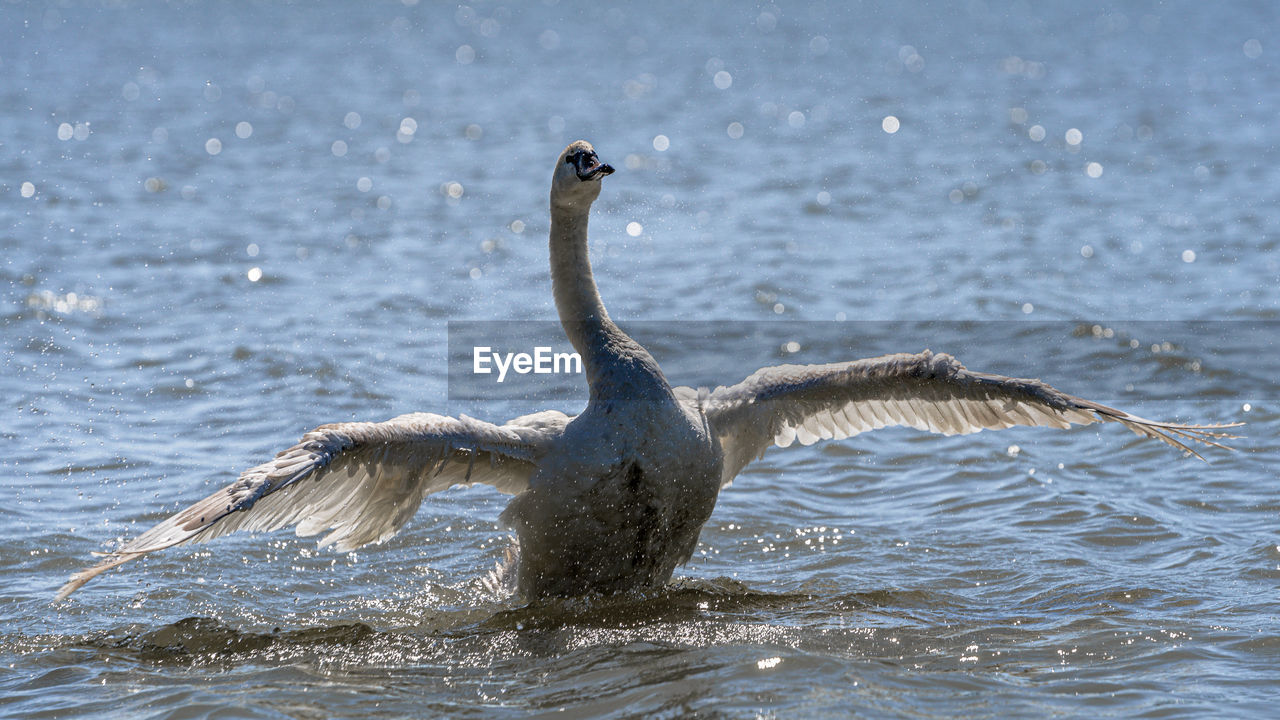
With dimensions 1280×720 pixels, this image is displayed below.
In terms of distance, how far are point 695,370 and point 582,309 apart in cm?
573

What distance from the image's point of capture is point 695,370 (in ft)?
45.1

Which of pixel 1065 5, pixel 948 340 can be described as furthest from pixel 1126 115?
pixel 1065 5

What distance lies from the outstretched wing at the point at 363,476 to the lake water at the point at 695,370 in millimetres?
805

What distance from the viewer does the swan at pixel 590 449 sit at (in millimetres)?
7379

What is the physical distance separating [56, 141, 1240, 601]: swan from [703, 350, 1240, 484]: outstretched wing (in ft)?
0.05

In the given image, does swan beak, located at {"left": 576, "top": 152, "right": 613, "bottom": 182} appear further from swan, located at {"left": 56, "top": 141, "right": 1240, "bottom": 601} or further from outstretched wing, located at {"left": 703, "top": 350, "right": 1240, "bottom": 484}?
outstretched wing, located at {"left": 703, "top": 350, "right": 1240, "bottom": 484}

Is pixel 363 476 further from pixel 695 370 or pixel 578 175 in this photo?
pixel 695 370

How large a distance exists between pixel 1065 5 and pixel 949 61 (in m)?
28.5

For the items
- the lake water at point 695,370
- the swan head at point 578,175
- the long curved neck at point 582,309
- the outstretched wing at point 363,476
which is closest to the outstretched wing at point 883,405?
the long curved neck at point 582,309

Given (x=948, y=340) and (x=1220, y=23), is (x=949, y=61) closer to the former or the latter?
(x=1220, y=23)

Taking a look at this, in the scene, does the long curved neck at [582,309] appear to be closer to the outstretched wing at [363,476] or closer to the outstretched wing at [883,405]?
the outstretched wing at [363,476]

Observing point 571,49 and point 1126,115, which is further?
point 571,49

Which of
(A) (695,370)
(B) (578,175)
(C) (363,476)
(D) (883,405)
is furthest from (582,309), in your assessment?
(A) (695,370)

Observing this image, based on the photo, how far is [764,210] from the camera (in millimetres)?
21797
